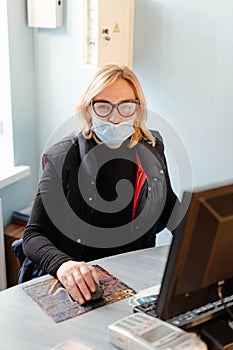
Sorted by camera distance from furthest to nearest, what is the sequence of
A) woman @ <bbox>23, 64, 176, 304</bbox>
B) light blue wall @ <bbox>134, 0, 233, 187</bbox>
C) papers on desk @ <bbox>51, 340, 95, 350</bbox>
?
light blue wall @ <bbox>134, 0, 233, 187</bbox> < woman @ <bbox>23, 64, 176, 304</bbox> < papers on desk @ <bbox>51, 340, 95, 350</bbox>

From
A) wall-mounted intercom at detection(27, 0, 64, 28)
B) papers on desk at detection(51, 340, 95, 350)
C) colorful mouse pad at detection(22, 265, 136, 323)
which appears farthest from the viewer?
wall-mounted intercom at detection(27, 0, 64, 28)

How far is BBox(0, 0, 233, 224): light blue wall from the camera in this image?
240 cm

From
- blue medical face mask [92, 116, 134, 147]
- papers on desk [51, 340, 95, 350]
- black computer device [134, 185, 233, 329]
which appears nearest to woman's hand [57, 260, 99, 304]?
papers on desk [51, 340, 95, 350]

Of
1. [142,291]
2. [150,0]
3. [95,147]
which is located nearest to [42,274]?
[142,291]

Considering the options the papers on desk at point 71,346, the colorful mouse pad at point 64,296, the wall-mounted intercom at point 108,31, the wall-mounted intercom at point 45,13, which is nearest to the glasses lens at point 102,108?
the colorful mouse pad at point 64,296

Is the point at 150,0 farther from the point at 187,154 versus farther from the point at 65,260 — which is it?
the point at 65,260

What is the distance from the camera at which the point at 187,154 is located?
8.52 ft

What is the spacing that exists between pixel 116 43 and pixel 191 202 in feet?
5.73

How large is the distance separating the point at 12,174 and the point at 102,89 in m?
1.08

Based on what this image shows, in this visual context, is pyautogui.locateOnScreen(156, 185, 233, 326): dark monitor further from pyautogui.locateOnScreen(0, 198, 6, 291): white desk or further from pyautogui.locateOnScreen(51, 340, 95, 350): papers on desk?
pyautogui.locateOnScreen(0, 198, 6, 291): white desk

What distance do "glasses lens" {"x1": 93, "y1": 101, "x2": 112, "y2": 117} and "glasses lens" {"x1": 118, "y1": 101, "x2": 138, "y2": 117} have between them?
4 cm

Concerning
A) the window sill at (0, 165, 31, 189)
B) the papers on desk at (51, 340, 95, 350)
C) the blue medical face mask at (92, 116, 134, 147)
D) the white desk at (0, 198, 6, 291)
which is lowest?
the white desk at (0, 198, 6, 291)

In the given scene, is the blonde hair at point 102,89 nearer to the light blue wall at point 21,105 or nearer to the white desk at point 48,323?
the white desk at point 48,323

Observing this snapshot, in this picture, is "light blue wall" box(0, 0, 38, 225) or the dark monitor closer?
the dark monitor
